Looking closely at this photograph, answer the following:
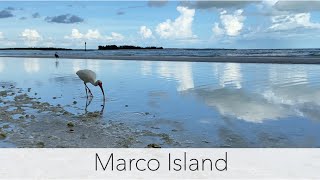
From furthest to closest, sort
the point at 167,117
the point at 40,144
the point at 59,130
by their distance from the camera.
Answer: the point at 167,117, the point at 59,130, the point at 40,144

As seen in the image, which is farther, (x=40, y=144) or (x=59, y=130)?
(x=59, y=130)

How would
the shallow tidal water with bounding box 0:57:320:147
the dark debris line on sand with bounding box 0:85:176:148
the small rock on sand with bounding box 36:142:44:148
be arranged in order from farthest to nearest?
the shallow tidal water with bounding box 0:57:320:147
the dark debris line on sand with bounding box 0:85:176:148
the small rock on sand with bounding box 36:142:44:148

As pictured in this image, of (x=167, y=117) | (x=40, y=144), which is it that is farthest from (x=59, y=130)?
(x=167, y=117)

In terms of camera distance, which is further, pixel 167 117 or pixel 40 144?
pixel 167 117

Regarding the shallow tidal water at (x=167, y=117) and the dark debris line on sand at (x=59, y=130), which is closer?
the dark debris line on sand at (x=59, y=130)

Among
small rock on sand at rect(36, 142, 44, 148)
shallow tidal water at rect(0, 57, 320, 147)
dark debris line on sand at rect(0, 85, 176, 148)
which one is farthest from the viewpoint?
shallow tidal water at rect(0, 57, 320, 147)

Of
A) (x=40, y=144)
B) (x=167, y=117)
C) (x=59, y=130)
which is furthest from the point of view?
(x=167, y=117)

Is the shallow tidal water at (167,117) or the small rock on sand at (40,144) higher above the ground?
the shallow tidal water at (167,117)

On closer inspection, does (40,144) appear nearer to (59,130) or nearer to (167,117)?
(59,130)

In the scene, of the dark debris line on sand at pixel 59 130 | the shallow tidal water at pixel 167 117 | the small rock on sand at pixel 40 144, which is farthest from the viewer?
the shallow tidal water at pixel 167 117
